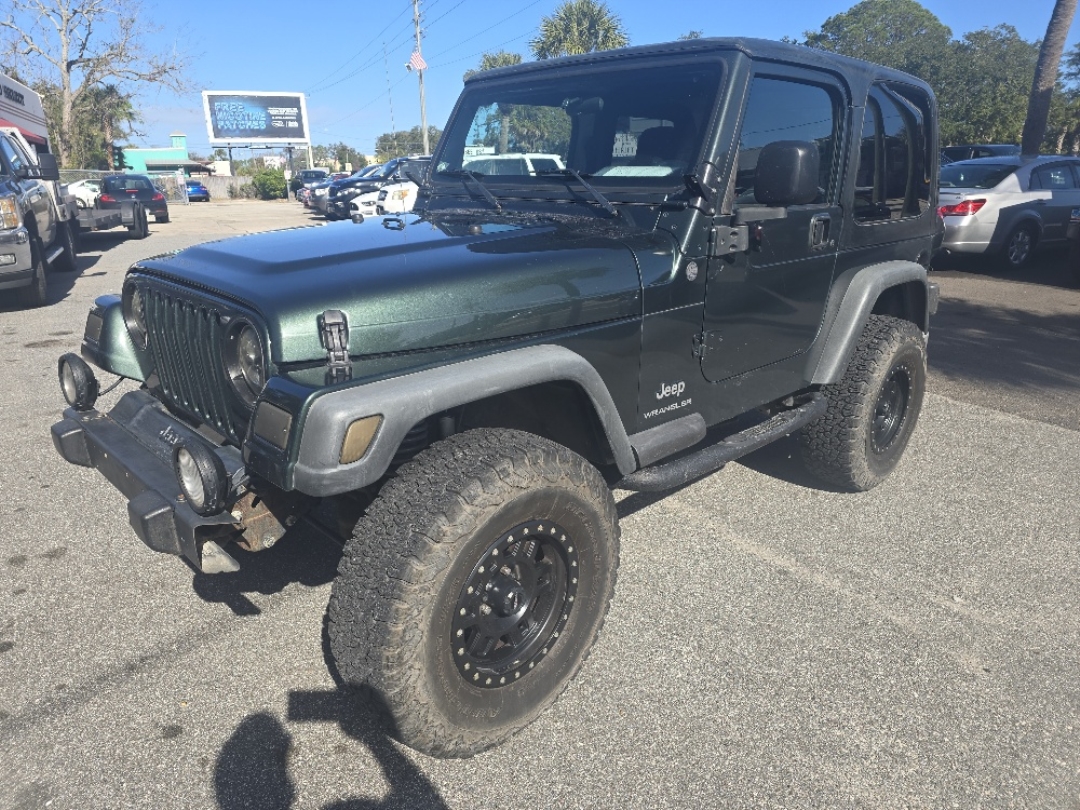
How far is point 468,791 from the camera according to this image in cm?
216

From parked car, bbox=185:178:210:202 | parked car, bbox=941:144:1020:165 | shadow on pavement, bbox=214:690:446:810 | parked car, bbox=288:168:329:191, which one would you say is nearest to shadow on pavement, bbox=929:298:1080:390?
shadow on pavement, bbox=214:690:446:810

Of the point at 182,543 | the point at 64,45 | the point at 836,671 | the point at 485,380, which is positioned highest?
the point at 64,45

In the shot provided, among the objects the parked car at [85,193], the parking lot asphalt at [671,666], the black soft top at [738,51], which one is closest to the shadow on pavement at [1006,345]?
the parking lot asphalt at [671,666]

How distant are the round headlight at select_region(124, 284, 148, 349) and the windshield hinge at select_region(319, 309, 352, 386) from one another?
1271 mm

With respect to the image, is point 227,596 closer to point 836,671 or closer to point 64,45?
point 836,671

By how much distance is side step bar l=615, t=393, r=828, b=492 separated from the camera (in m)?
2.76

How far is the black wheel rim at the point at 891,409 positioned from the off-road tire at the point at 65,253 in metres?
11.2

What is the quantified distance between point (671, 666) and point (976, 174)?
35.6 feet

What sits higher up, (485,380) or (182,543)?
(485,380)

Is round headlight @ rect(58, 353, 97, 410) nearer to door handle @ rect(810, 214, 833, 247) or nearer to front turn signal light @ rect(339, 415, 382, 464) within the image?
front turn signal light @ rect(339, 415, 382, 464)

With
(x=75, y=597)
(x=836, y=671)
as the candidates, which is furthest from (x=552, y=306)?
(x=75, y=597)

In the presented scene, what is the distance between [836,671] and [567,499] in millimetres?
1189

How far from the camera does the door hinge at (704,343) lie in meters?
2.88

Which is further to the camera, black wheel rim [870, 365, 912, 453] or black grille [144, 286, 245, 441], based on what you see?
black wheel rim [870, 365, 912, 453]
